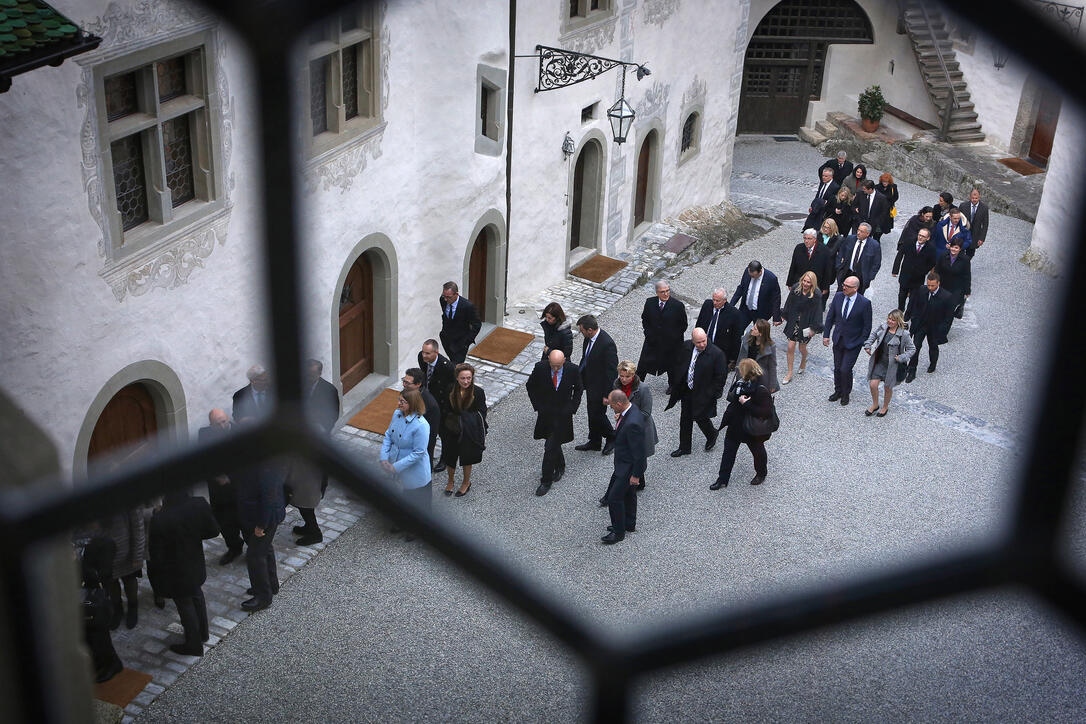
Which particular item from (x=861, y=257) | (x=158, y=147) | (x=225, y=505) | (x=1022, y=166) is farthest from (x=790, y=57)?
(x=225, y=505)

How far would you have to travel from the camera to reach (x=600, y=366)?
8797mm

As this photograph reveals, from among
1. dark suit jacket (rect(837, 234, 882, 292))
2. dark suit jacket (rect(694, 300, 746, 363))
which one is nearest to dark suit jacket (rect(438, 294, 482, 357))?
dark suit jacket (rect(694, 300, 746, 363))

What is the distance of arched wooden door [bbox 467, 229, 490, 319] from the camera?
1125cm

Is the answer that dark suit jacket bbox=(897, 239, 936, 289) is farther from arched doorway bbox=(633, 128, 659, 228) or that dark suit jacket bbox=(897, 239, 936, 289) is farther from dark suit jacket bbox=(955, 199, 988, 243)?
arched doorway bbox=(633, 128, 659, 228)

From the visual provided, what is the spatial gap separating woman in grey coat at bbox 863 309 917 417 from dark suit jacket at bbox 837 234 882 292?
5.36 feet

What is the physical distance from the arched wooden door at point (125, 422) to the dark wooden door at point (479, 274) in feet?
14.5

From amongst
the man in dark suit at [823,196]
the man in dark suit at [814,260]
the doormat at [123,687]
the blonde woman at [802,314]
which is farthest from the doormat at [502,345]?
the doormat at [123,687]

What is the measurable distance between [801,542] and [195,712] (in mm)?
3974

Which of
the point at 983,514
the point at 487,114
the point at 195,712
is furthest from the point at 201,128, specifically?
the point at 983,514

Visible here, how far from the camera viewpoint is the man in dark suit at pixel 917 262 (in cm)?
1152

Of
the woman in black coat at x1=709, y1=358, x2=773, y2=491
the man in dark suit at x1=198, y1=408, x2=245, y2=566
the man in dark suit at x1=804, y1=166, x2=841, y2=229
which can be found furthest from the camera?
the man in dark suit at x1=804, y1=166, x2=841, y2=229

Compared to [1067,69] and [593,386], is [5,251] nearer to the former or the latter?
[593,386]

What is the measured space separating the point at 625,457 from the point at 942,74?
1350 cm

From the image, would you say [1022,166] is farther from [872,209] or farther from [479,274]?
[479,274]
